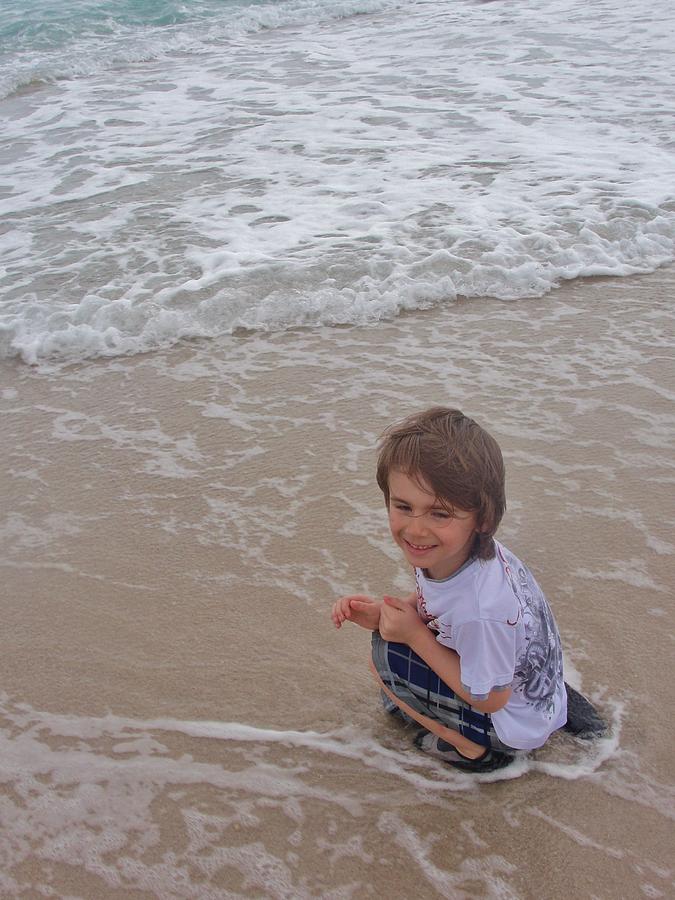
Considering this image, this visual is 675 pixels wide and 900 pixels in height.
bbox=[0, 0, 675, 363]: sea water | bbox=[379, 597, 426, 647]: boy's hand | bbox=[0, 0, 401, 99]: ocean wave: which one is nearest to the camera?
bbox=[379, 597, 426, 647]: boy's hand

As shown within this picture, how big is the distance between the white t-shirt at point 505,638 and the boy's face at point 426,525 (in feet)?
0.21

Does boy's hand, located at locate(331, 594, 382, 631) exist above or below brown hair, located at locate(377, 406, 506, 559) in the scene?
below

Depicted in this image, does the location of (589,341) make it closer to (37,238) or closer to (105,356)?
(105,356)

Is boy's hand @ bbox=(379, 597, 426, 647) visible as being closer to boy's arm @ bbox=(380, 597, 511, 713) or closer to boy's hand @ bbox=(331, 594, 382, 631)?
boy's arm @ bbox=(380, 597, 511, 713)

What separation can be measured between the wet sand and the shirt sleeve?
46cm

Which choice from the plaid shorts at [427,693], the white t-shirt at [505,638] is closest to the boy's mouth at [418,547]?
the white t-shirt at [505,638]

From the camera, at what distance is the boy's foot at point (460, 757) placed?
2172 mm

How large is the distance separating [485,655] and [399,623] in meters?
0.24

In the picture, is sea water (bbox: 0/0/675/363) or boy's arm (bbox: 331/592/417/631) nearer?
boy's arm (bbox: 331/592/417/631)

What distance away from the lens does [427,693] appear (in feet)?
6.93

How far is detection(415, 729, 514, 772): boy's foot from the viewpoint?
217 cm

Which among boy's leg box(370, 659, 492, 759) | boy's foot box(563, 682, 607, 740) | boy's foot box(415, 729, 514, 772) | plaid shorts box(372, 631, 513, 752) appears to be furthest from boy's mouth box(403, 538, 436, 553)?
boy's foot box(563, 682, 607, 740)

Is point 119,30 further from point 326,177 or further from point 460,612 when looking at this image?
point 460,612

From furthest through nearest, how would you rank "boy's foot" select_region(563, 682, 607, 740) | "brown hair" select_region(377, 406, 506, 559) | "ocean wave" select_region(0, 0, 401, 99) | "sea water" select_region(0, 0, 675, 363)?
"ocean wave" select_region(0, 0, 401, 99) → "sea water" select_region(0, 0, 675, 363) → "boy's foot" select_region(563, 682, 607, 740) → "brown hair" select_region(377, 406, 506, 559)
